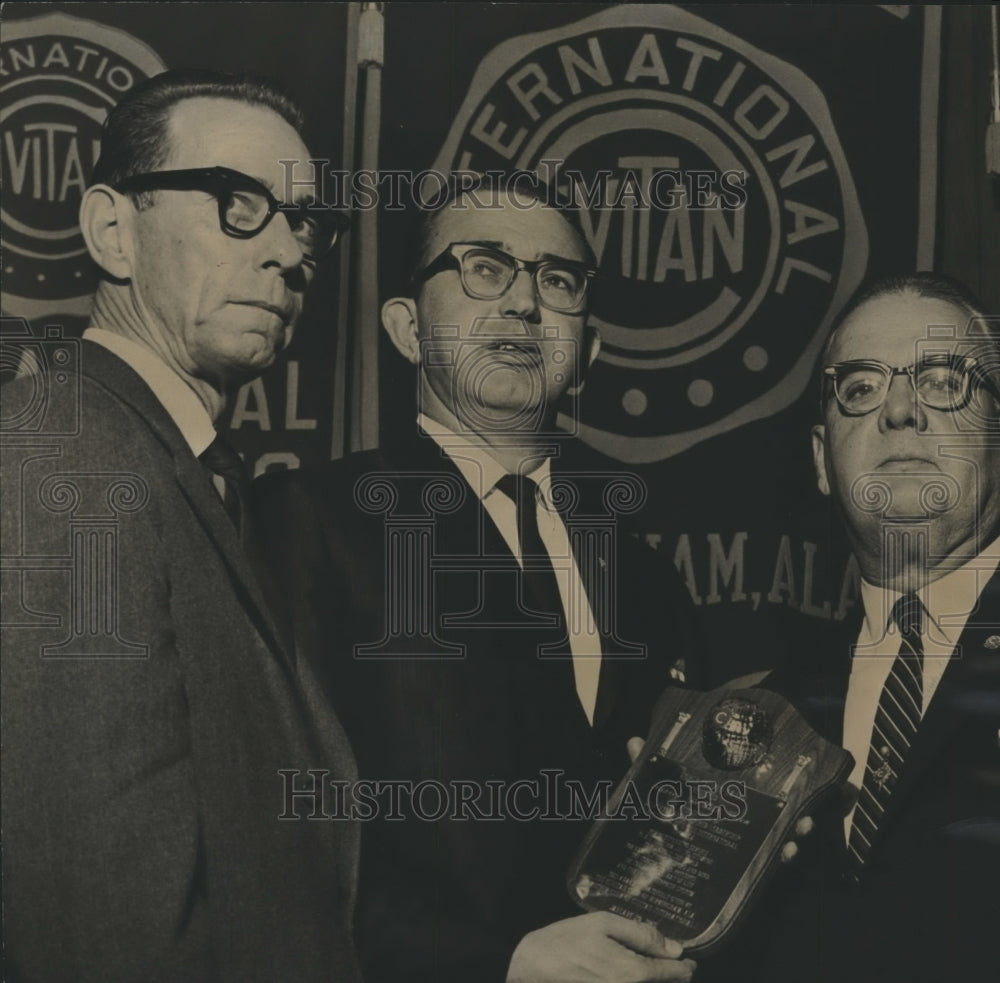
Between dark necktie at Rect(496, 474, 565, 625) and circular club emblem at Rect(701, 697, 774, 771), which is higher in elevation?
dark necktie at Rect(496, 474, 565, 625)

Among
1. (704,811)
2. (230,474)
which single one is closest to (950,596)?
(704,811)

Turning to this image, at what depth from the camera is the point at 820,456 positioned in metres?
5.52

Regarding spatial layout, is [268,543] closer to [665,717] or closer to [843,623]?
[665,717]

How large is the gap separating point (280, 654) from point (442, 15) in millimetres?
2343

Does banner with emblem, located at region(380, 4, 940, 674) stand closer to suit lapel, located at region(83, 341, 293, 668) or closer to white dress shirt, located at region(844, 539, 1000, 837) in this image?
white dress shirt, located at region(844, 539, 1000, 837)

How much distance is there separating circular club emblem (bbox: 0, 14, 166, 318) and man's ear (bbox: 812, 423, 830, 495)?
2558 mm

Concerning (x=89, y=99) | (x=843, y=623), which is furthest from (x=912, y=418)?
(x=89, y=99)

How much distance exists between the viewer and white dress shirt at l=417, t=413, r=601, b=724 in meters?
5.35

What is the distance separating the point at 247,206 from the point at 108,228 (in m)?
0.49

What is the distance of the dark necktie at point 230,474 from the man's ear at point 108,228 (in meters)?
0.67

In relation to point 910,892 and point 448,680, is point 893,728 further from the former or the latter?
point 448,680

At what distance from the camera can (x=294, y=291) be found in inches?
216

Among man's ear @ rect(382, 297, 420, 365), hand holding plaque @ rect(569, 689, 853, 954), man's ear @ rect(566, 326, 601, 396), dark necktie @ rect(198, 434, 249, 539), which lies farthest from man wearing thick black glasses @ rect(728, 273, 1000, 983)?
dark necktie @ rect(198, 434, 249, 539)

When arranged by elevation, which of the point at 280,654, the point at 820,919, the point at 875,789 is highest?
the point at 280,654
